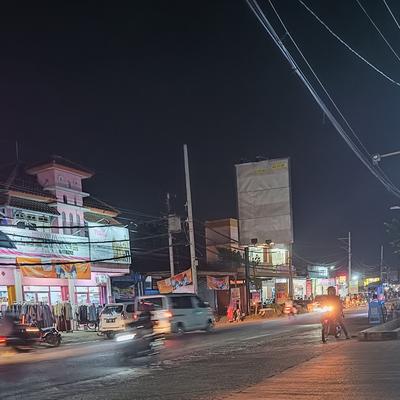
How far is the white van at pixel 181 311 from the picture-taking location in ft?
77.5

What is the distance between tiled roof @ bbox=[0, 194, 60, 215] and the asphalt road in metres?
14.2

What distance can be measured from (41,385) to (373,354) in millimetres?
6926

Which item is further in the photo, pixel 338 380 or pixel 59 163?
pixel 59 163

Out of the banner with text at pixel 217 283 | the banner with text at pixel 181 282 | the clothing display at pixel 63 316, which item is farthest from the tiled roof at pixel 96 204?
the banner with text at pixel 217 283

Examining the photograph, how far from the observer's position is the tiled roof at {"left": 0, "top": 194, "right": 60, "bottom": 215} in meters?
29.4

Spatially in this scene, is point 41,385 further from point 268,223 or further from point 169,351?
point 268,223

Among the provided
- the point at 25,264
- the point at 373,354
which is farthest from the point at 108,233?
the point at 373,354

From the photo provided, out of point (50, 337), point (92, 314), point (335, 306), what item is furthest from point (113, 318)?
point (335, 306)

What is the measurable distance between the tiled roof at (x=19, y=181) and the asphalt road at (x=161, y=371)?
15.2 m

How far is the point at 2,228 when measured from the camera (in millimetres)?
28312

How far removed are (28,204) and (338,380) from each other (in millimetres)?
24225

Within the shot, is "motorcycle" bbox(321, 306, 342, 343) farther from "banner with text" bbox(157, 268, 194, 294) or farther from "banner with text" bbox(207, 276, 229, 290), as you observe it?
"banner with text" bbox(207, 276, 229, 290)

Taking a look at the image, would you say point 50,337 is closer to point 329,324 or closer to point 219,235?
point 329,324

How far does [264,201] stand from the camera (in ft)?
90.8
